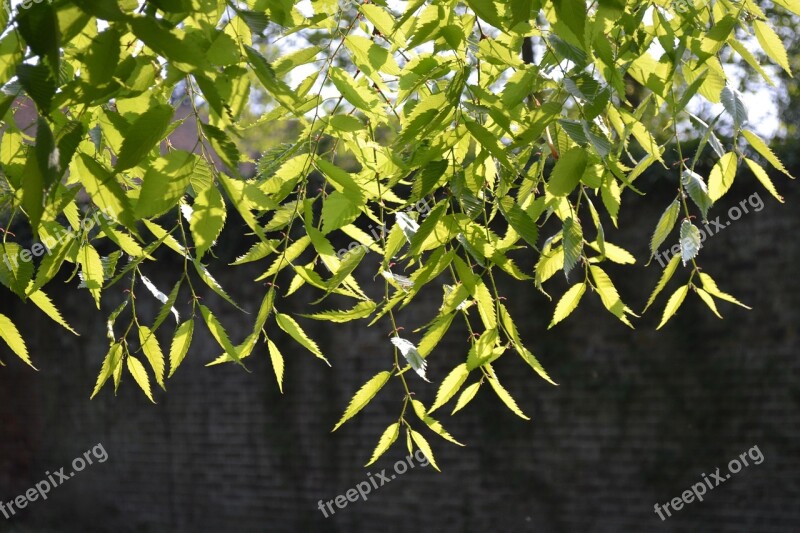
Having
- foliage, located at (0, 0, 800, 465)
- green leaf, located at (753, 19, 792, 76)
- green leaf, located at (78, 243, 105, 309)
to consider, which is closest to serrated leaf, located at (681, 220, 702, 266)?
foliage, located at (0, 0, 800, 465)

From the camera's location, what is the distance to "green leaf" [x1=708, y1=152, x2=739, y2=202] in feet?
5.90

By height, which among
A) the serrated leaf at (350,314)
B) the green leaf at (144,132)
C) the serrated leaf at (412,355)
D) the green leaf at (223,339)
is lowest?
the serrated leaf at (412,355)

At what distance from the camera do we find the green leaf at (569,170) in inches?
56.2

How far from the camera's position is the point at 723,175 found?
1.80 m

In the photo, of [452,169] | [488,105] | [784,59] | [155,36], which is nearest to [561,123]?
[488,105]

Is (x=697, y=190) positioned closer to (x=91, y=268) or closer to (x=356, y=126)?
(x=356, y=126)

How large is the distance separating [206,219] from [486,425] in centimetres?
426

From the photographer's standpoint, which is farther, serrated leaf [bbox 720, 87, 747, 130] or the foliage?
serrated leaf [bbox 720, 87, 747, 130]

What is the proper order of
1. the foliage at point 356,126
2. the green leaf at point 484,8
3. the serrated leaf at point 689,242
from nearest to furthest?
the foliage at point 356,126, the green leaf at point 484,8, the serrated leaf at point 689,242

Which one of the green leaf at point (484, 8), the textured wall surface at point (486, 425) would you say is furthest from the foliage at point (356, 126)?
the textured wall surface at point (486, 425)

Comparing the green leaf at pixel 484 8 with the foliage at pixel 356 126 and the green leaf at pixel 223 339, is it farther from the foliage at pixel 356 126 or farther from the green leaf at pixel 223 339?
the green leaf at pixel 223 339

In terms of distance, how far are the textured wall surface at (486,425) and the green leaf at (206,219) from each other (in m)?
3.90

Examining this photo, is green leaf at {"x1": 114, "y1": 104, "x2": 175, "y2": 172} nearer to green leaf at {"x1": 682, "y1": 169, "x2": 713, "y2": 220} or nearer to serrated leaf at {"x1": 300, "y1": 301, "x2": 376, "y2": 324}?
serrated leaf at {"x1": 300, "y1": 301, "x2": 376, "y2": 324}

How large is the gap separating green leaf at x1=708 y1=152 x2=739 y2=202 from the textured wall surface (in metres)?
3.13
